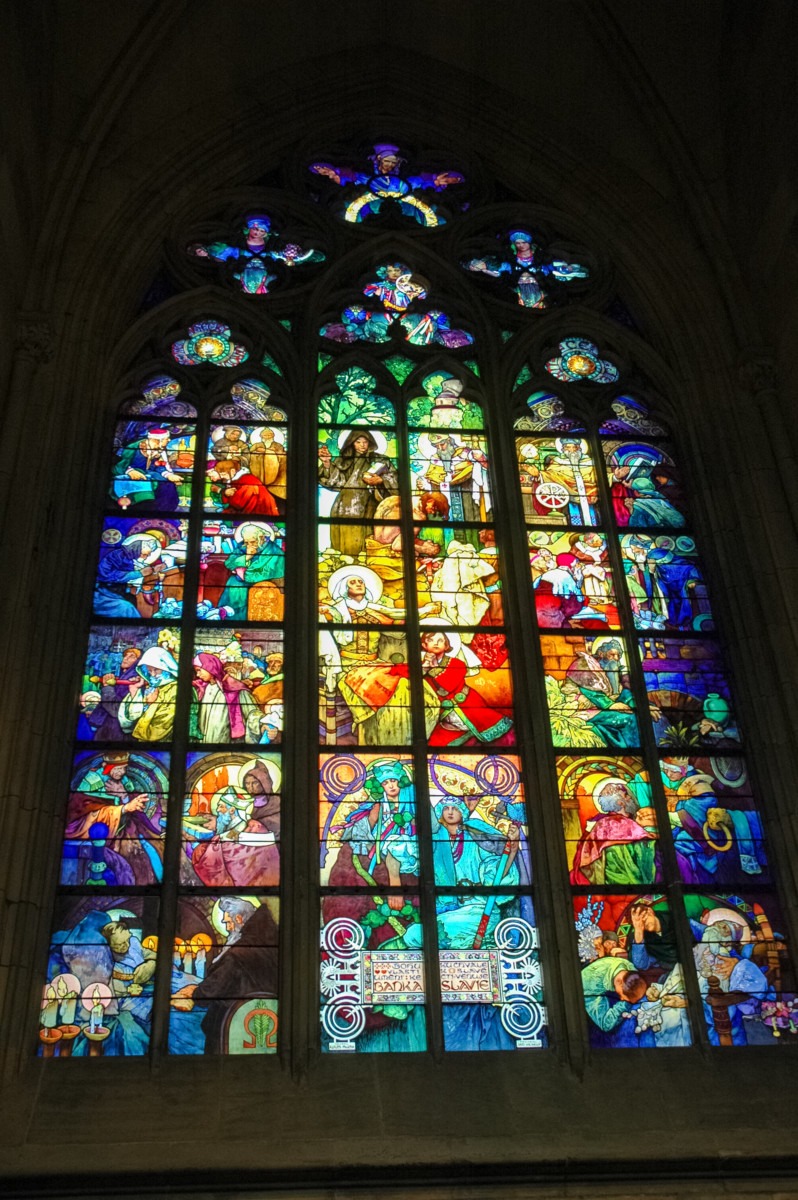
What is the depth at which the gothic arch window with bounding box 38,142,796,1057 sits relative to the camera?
695 cm

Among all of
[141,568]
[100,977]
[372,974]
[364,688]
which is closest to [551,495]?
[364,688]

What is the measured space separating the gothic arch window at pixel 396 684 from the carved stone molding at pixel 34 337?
2.45ft

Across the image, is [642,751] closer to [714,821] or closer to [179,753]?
[714,821]

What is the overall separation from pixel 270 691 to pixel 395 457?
2163mm

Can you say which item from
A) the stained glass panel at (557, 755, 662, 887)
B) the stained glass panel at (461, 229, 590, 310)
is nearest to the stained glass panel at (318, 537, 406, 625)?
the stained glass panel at (557, 755, 662, 887)

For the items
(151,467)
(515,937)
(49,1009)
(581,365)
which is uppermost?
(581,365)

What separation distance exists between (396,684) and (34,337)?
3.34 meters

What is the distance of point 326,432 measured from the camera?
944cm

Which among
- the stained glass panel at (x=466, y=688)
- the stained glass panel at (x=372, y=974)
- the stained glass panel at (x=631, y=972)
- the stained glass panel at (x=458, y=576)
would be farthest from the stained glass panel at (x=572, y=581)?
the stained glass panel at (x=372, y=974)

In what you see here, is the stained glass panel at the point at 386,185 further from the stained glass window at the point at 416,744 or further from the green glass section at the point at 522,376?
the stained glass window at the point at 416,744

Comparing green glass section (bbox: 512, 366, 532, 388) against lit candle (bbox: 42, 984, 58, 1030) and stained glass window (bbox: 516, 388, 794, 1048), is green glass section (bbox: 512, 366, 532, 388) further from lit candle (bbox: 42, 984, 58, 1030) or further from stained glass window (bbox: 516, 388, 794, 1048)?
lit candle (bbox: 42, 984, 58, 1030)

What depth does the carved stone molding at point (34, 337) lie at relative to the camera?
29.2 feet

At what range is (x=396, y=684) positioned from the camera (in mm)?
8023

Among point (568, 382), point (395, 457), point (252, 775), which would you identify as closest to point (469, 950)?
point (252, 775)
